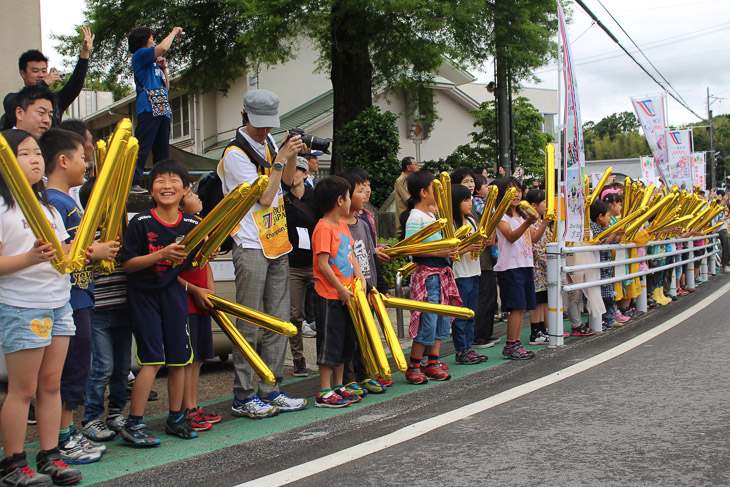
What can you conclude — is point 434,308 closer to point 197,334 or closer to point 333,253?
point 333,253

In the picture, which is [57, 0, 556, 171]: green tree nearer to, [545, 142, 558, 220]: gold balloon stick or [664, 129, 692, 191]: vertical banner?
[664, 129, 692, 191]: vertical banner

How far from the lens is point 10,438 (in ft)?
11.0

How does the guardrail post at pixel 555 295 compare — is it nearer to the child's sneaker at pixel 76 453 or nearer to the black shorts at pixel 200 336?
the black shorts at pixel 200 336

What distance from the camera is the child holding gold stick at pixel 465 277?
631cm

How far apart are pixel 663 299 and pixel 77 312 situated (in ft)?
28.7

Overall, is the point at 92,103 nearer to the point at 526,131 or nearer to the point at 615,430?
the point at 526,131

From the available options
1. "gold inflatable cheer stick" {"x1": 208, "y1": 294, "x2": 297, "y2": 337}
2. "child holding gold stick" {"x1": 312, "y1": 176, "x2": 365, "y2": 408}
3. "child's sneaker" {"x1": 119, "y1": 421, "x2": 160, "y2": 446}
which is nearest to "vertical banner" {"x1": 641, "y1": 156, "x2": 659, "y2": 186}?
"child holding gold stick" {"x1": 312, "y1": 176, "x2": 365, "y2": 408}

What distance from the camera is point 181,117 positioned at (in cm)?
2956

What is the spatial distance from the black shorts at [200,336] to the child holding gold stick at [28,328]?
43.0 inches

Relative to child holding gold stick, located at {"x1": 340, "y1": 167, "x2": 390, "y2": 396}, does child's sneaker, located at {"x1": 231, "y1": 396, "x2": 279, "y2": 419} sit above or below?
below

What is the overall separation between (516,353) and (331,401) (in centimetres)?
212

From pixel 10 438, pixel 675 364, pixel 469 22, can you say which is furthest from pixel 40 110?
pixel 469 22

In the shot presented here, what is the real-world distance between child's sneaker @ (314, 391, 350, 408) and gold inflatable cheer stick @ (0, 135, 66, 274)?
2.22 m

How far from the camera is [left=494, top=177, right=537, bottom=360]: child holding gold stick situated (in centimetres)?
647
